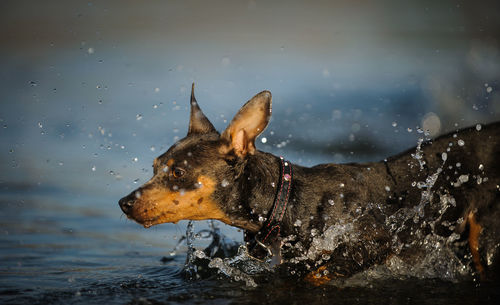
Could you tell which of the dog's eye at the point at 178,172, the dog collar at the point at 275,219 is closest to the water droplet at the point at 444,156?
the dog collar at the point at 275,219

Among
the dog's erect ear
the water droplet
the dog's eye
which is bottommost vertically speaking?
the water droplet

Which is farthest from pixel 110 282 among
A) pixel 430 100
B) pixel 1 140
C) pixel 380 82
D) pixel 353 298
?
pixel 380 82

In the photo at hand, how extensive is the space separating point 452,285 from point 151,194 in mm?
2674

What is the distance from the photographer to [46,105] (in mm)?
13734

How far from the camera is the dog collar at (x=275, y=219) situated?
4.64 metres

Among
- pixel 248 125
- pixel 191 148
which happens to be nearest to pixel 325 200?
pixel 248 125

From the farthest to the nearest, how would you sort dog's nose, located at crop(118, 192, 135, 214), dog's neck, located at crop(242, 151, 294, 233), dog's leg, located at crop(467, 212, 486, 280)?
dog's leg, located at crop(467, 212, 486, 280)
dog's neck, located at crop(242, 151, 294, 233)
dog's nose, located at crop(118, 192, 135, 214)

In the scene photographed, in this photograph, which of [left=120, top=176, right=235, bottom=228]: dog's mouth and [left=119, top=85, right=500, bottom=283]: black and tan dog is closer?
[left=120, top=176, right=235, bottom=228]: dog's mouth

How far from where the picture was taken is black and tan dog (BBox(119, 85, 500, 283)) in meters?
4.60

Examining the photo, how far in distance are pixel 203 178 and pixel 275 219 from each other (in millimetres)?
716

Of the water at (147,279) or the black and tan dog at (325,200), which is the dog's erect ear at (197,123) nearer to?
the black and tan dog at (325,200)

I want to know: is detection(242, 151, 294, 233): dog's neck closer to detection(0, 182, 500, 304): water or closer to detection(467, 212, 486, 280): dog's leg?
detection(0, 182, 500, 304): water

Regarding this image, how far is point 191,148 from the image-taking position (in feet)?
15.7

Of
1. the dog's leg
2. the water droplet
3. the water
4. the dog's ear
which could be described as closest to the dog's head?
the dog's ear
